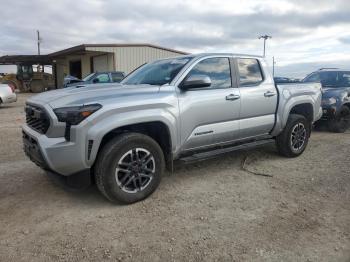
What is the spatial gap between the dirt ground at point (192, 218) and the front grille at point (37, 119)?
0.93m

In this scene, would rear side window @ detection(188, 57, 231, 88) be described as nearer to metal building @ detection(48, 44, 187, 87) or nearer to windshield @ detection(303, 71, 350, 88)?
windshield @ detection(303, 71, 350, 88)

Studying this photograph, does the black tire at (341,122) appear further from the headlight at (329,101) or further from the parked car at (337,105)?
the headlight at (329,101)

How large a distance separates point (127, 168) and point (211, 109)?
1.46 m

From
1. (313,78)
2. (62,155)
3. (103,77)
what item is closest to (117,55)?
(103,77)

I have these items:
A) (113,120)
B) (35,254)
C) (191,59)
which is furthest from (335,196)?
(35,254)

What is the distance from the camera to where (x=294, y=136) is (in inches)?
243

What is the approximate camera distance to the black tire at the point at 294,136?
602 cm

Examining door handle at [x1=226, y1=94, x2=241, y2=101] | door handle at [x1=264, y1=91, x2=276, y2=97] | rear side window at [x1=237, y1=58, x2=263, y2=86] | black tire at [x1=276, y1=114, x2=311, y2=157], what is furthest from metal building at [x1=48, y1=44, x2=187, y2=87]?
door handle at [x1=226, y1=94, x2=241, y2=101]

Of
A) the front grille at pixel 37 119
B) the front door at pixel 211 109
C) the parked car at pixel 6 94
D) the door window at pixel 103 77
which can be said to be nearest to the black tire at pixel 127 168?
the front door at pixel 211 109

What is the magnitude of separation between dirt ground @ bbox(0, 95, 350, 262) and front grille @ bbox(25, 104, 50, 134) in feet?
3.05

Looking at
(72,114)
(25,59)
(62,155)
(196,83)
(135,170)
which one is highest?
(25,59)

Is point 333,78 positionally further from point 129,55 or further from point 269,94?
point 129,55

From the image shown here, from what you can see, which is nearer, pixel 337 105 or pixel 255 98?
pixel 255 98

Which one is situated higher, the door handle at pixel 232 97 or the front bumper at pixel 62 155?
the door handle at pixel 232 97
